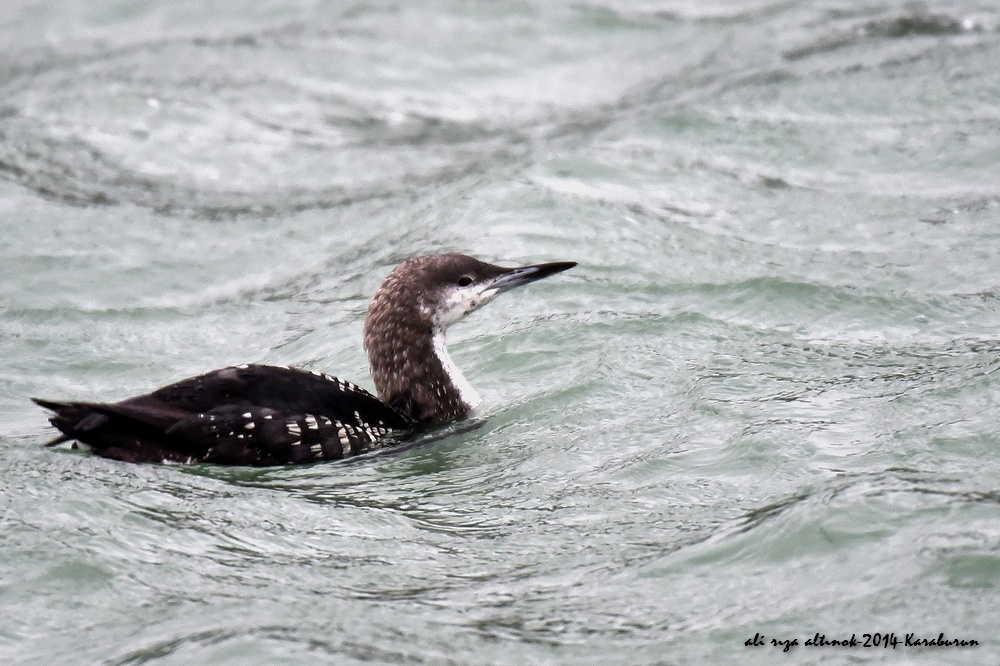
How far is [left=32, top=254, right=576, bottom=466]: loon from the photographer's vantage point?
5770 millimetres

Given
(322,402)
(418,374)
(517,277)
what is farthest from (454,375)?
(322,402)

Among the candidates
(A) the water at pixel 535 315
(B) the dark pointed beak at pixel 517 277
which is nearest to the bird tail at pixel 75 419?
(A) the water at pixel 535 315

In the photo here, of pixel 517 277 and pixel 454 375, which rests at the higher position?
pixel 517 277

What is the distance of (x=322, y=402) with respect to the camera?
6.15 metres

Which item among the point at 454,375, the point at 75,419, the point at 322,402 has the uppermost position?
the point at 75,419

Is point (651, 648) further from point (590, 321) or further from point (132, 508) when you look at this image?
point (590, 321)

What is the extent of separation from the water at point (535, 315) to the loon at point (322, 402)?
0.39 ft

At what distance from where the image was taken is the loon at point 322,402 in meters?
5.77

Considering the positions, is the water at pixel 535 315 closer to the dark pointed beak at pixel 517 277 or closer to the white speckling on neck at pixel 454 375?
the white speckling on neck at pixel 454 375

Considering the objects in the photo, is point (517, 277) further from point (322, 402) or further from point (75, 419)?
point (75, 419)

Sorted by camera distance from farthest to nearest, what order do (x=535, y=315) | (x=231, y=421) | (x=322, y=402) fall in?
(x=535, y=315)
(x=322, y=402)
(x=231, y=421)

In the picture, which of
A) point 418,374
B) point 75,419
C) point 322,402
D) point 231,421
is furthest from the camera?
point 418,374

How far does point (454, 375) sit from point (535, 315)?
1.22 meters

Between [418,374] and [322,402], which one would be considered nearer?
[322,402]
